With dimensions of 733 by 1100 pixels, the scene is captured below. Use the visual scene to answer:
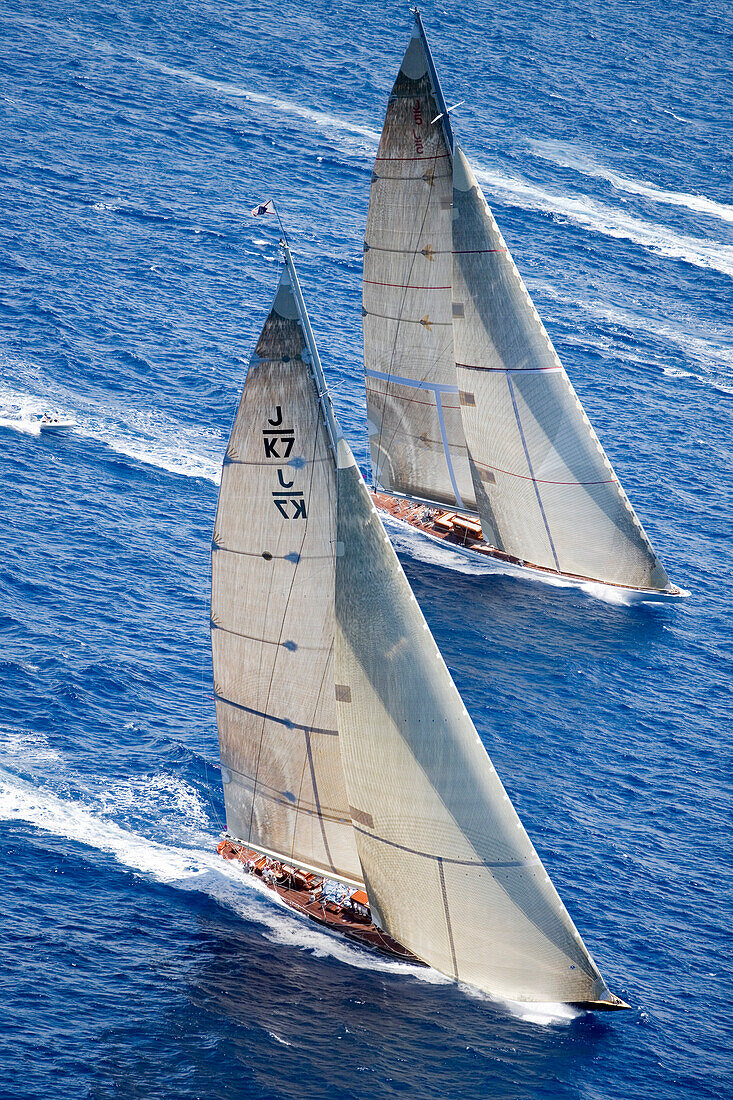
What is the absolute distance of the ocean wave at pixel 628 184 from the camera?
14600cm

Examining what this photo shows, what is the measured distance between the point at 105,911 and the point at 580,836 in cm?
2290

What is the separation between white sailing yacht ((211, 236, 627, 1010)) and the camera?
5434cm

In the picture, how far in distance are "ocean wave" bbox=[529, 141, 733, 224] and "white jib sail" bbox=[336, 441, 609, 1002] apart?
101 metres

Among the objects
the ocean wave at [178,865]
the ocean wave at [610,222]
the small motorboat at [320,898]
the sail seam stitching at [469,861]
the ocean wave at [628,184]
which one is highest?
the ocean wave at [628,184]

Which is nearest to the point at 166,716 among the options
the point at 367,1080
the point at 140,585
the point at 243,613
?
the point at 140,585

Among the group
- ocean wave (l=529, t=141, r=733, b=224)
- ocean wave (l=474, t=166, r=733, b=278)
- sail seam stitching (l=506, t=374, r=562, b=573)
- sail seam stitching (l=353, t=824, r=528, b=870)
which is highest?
ocean wave (l=529, t=141, r=733, b=224)

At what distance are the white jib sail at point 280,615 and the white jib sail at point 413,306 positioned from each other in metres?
33.8

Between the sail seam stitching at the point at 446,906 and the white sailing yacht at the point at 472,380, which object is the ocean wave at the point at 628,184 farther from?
the sail seam stitching at the point at 446,906

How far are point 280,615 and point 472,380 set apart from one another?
116ft

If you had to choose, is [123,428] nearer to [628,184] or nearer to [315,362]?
[315,362]

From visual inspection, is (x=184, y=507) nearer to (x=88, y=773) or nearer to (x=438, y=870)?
(x=88, y=773)

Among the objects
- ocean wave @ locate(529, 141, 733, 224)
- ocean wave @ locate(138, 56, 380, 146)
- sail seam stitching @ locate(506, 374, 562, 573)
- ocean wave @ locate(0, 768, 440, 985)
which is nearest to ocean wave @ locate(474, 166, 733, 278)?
ocean wave @ locate(529, 141, 733, 224)

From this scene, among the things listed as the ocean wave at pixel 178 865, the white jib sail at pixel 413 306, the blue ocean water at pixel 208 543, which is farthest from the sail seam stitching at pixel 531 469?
the ocean wave at pixel 178 865

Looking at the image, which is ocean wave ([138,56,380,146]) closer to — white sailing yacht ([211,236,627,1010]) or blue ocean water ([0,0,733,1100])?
blue ocean water ([0,0,733,1100])
